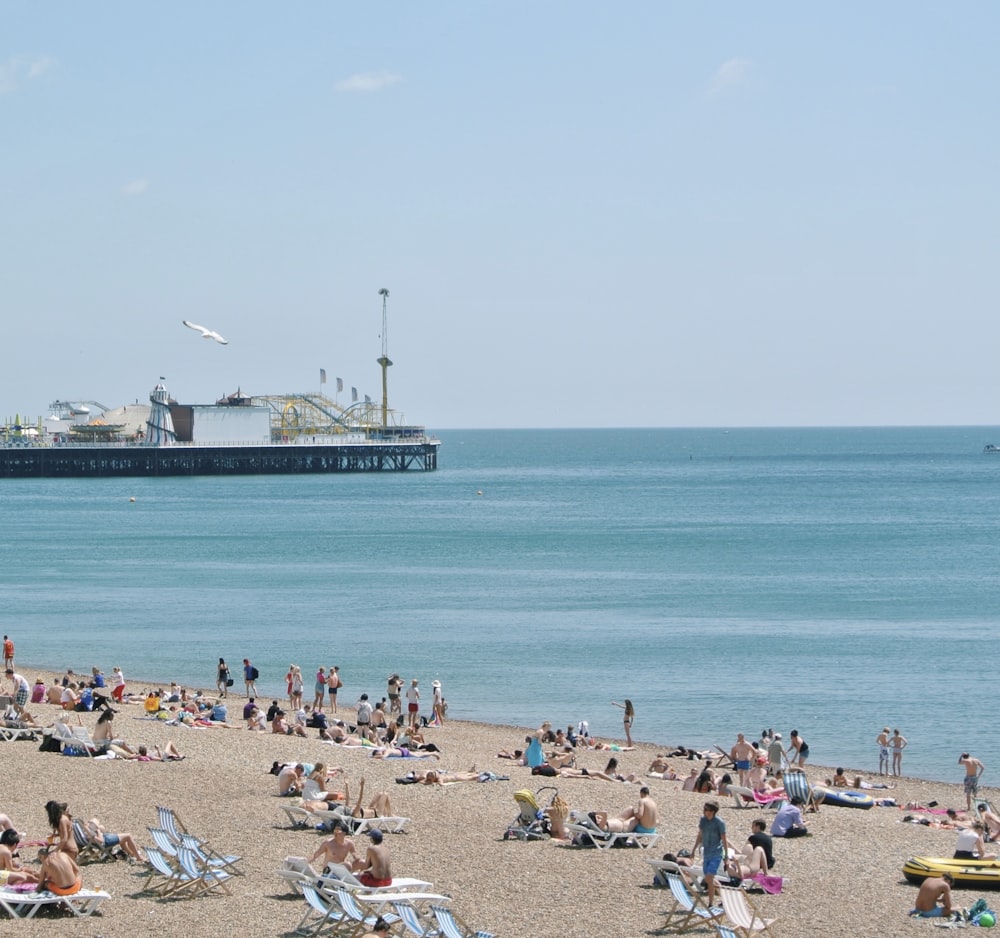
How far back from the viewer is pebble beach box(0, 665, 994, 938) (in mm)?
10508

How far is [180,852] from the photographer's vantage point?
1108 cm

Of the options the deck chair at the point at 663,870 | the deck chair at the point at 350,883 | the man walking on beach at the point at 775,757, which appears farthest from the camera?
the man walking on beach at the point at 775,757

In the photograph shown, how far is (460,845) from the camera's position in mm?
12719

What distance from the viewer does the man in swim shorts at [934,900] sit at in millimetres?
10812

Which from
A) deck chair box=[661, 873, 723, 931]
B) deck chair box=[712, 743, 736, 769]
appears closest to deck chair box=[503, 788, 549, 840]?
deck chair box=[661, 873, 723, 931]

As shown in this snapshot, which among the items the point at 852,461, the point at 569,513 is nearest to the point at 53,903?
the point at 569,513

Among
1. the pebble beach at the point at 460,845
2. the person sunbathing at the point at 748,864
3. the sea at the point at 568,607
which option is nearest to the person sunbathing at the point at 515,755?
the pebble beach at the point at 460,845

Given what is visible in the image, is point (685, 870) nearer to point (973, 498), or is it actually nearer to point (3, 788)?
point (3, 788)

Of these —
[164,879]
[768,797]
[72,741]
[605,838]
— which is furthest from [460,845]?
[72,741]

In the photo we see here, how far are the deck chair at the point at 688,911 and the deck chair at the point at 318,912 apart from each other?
2.38m

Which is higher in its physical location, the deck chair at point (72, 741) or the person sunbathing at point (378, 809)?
the person sunbathing at point (378, 809)

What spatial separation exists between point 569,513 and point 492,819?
65.1 m

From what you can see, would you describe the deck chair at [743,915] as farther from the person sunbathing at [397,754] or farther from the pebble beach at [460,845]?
the person sunbathing at [397,754]

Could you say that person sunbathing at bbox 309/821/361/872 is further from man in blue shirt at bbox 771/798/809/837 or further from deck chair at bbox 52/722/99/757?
deck chair at bbox 52/722/99/757
